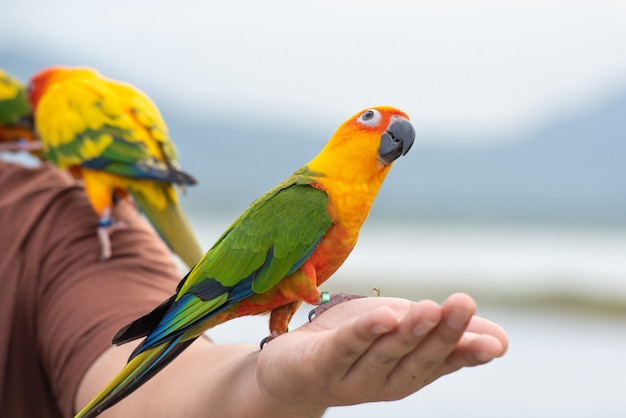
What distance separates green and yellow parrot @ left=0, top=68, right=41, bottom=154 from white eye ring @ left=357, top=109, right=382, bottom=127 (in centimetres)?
102

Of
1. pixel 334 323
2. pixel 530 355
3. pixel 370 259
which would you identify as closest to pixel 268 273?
pixel 334 323

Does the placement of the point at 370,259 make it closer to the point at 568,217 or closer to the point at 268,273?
the point at 568,217

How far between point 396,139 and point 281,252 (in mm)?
140

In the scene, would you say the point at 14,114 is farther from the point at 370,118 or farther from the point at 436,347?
the point at 436,347

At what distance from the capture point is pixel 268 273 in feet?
1.96

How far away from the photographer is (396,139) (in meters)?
0.55

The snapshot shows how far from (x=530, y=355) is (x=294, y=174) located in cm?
267

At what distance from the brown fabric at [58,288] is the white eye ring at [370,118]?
520 millimetres

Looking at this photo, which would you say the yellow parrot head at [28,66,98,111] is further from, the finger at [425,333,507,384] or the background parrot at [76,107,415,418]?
the finger at [425,333,507,384]

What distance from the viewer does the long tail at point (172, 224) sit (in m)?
0.97

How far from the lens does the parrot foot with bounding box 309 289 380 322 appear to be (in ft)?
1.90

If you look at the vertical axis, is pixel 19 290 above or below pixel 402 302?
below

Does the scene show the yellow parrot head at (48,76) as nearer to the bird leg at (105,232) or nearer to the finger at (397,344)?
the bird leg at (105,232)

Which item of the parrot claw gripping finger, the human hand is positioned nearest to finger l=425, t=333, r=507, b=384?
the human hand
